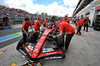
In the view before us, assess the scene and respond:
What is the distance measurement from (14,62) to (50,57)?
1357 millimetres

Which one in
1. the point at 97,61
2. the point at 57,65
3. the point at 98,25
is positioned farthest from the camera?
the point at 98,25

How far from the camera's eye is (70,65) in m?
2.00

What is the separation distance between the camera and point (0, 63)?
2084 millimetres

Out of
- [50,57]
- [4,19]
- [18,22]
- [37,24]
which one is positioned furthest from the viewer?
[18,22]

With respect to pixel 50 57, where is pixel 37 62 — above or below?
below

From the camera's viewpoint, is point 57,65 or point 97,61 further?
point 97,61

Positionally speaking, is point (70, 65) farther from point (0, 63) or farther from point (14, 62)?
point (0, 63)

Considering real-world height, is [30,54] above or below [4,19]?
below

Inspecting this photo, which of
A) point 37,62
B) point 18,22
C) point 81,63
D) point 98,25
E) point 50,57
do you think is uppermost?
point 18,22

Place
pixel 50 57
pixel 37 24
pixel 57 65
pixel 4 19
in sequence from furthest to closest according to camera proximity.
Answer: pixel 4 19, pixel 37 24, pixel 57 65, pixel 50 57

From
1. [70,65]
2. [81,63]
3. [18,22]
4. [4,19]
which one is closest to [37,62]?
[70,65]

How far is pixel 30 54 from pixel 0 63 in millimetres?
1171

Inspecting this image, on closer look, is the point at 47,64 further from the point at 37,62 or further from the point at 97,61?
the point at 97,61

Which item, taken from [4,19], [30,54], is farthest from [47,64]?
Answer: [4,19]
